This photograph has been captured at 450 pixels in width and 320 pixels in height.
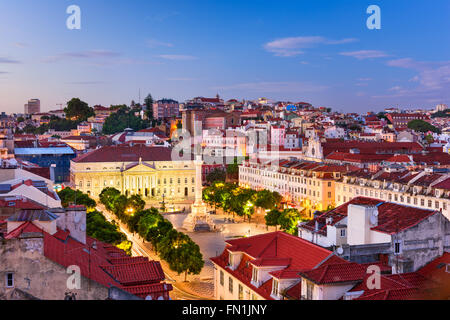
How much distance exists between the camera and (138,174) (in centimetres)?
8869

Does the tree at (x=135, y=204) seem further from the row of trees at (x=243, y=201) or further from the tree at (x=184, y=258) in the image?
the tree at (x=184, y=258)

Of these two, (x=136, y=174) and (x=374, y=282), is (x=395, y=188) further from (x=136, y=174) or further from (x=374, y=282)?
(x=136, y=174)

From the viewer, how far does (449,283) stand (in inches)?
644

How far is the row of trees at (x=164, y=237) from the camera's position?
34.8 m

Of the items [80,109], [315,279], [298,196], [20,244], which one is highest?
[80,109]

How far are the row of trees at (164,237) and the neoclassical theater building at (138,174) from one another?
25.0m

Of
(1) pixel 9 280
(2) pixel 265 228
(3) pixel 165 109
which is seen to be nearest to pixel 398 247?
(1) pixel 9 280

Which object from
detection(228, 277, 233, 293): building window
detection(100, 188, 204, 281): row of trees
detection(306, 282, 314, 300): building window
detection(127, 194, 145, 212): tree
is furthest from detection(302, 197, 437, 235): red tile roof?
detection(127, 194, 145, 212): tree

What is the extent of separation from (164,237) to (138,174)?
50.5 m

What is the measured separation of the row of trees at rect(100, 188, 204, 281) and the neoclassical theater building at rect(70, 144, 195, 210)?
82.1ft

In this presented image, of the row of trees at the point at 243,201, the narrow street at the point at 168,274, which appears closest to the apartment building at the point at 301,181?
the row of trees at the point at 243,201

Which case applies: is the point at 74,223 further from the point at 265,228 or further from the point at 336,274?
the point at 265,228
